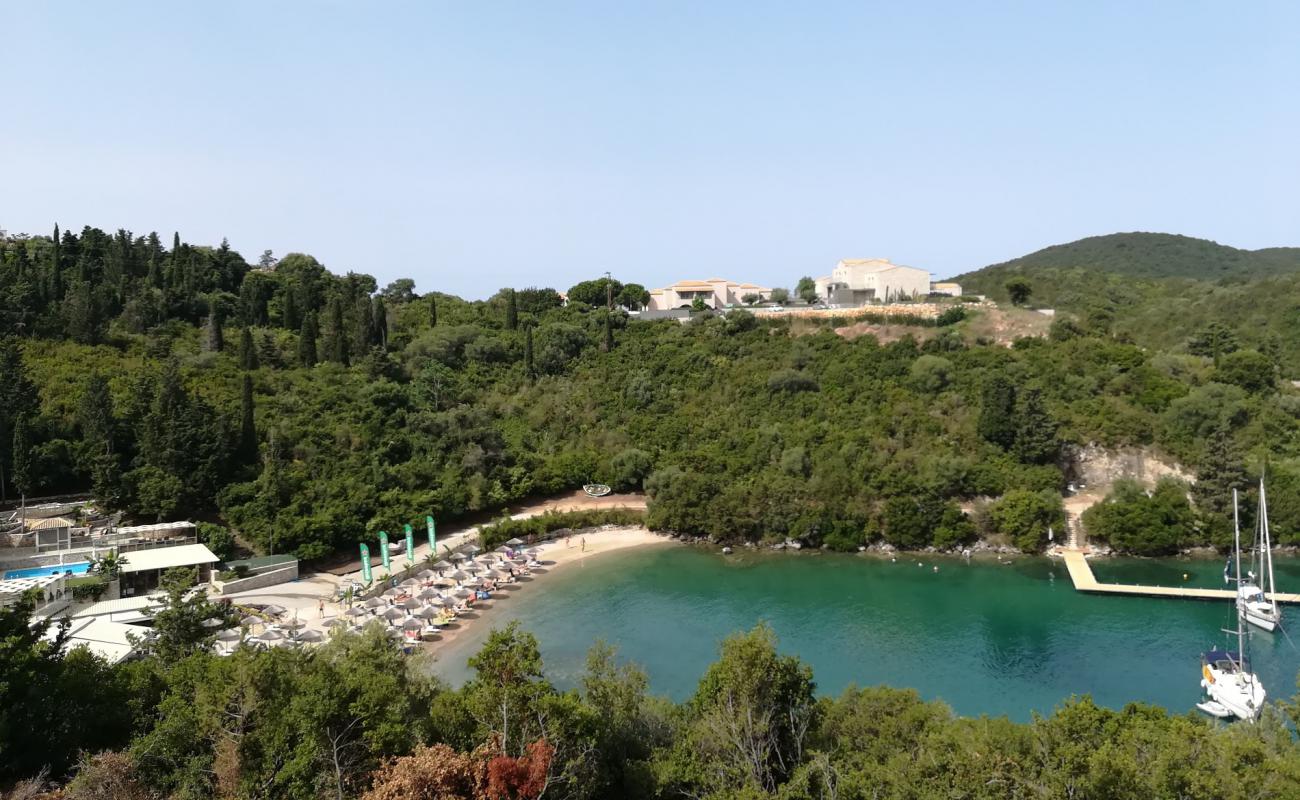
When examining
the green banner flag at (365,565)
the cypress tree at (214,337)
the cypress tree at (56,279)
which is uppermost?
the cypress tree at (56,279)

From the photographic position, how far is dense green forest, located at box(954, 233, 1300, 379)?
60.7m

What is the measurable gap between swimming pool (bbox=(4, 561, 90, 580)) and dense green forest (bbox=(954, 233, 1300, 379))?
56.2 meters

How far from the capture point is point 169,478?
33969mm

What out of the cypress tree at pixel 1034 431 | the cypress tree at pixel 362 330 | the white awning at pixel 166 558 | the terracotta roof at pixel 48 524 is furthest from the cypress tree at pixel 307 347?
the cypress tree at pixel 1034 431

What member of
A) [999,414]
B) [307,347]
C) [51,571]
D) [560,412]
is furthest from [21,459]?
[999,414]

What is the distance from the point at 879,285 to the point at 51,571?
2313 inches

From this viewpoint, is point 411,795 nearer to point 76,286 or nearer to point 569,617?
point 569,617

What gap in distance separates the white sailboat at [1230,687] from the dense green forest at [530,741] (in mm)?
6608

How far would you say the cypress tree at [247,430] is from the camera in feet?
123

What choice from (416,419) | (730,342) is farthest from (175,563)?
(730,342)

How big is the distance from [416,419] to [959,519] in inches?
1134

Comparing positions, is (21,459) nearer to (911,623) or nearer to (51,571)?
(51,571)

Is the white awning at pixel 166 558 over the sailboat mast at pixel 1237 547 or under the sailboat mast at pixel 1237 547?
over

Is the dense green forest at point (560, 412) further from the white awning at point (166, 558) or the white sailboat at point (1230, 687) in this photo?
the white sailboat at point (1230, 687)
